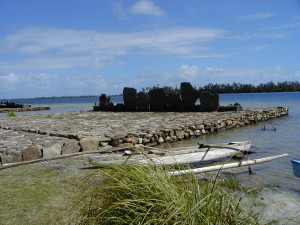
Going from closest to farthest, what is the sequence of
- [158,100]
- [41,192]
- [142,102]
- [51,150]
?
[41,192], [51,150], [158,100], [142,102]

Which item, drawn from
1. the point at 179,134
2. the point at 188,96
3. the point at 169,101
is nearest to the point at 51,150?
the point at 179,134

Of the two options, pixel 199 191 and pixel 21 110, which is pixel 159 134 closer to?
pixel 199 191

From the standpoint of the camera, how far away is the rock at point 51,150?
8328 mm

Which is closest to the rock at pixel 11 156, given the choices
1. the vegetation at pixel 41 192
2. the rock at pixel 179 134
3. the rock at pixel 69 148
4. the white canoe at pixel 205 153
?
the vegetation at pixel 41 192

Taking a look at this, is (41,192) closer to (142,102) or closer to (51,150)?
(51,150)

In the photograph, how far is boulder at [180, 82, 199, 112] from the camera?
76.4 feet

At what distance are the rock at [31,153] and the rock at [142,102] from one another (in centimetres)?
1724

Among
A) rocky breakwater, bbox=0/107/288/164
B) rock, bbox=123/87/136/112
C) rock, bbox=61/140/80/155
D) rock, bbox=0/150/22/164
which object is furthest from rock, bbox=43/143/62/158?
rock, bbox=123/87/136/112

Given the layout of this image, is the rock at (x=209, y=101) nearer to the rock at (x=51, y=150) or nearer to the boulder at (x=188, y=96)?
the boulder at (x=188, y=96)

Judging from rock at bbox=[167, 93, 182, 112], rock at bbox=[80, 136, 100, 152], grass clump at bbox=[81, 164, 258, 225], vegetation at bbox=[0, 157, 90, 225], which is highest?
rock at bbox=[167, 93, 182, 112]

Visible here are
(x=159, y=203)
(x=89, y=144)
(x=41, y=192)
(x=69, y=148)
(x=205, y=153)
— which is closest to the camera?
(x=159, y=203)

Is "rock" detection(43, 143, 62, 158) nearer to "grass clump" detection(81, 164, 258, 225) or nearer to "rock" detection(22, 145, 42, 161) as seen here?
"rock" detection(22, 145, 42, 161)

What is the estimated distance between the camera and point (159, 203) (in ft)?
9.28

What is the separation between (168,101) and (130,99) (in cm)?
357
